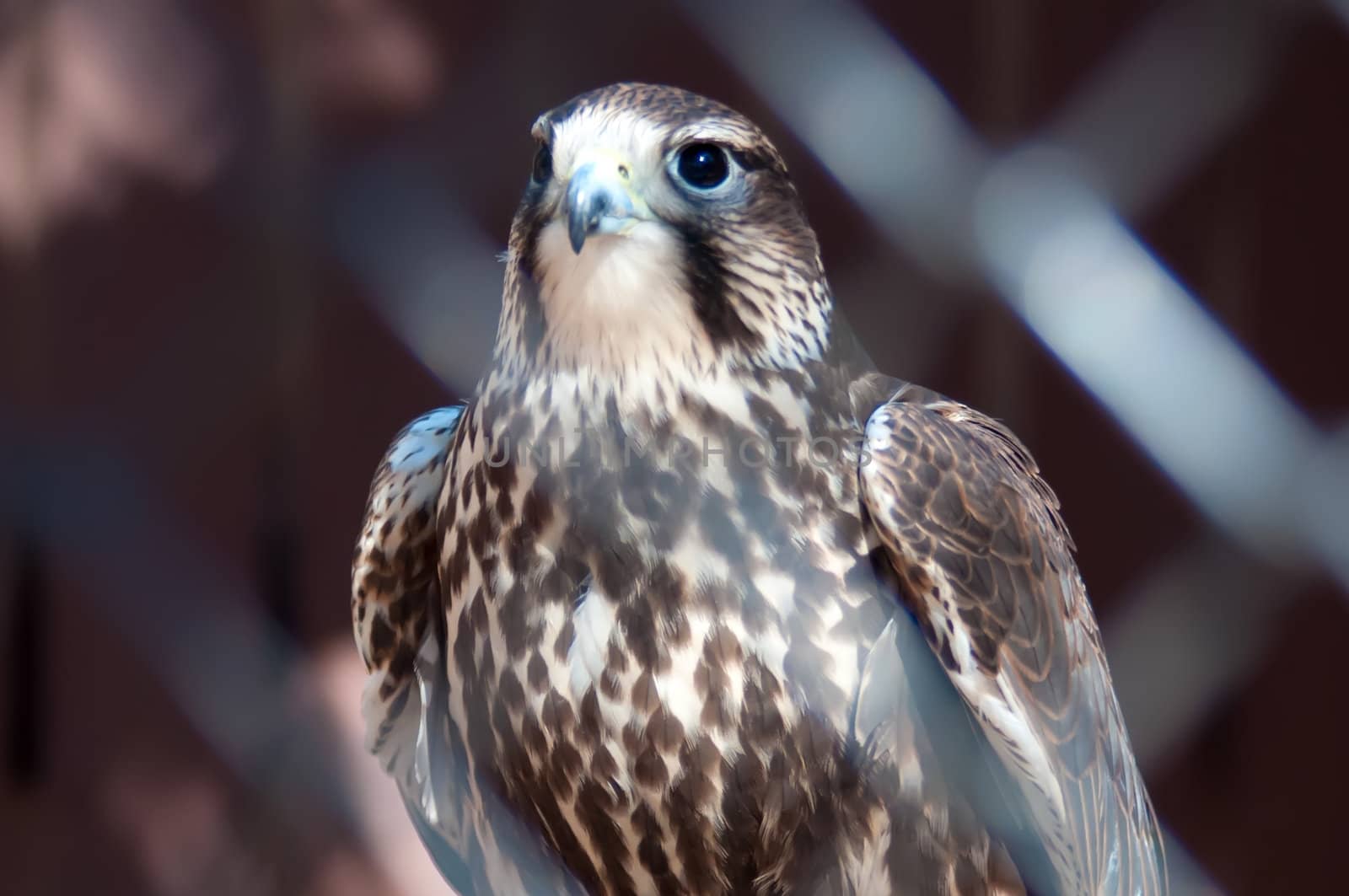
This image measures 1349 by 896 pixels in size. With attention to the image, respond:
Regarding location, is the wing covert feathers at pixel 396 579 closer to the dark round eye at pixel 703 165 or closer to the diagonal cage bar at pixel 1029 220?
the dark round eye at pixel 703 165

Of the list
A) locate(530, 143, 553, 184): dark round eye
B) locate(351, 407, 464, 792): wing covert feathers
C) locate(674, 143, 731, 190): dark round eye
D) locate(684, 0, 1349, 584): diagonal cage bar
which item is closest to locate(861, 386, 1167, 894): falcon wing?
locate(684, 0, 1349, 584): diagonal cage bar

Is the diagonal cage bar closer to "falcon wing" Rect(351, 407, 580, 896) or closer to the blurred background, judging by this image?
the blurred background

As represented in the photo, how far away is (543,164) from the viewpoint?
61.4 inches

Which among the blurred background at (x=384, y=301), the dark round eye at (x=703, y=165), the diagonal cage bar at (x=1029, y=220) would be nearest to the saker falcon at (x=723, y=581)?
the dark round eye at (x=703, y=165)

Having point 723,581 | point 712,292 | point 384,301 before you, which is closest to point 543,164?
point 712,292

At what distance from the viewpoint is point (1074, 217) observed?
1.99m

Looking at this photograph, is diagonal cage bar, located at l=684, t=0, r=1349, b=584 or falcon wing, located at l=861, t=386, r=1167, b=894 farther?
diagonal cage bar, located at l=684, t=0, r=1349, b=584

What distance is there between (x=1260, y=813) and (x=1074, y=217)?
1083mm

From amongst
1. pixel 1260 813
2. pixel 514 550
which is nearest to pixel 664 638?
pixel 514 550

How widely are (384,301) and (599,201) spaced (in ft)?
2.51

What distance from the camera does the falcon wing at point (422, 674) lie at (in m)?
1.69

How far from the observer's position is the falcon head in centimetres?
149

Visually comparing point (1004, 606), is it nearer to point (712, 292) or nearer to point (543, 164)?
point (712, 292)

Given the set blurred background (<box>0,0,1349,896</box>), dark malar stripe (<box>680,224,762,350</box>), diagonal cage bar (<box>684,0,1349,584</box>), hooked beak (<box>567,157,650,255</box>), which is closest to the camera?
hooked beak (<box>567,157,650,255</box>)
